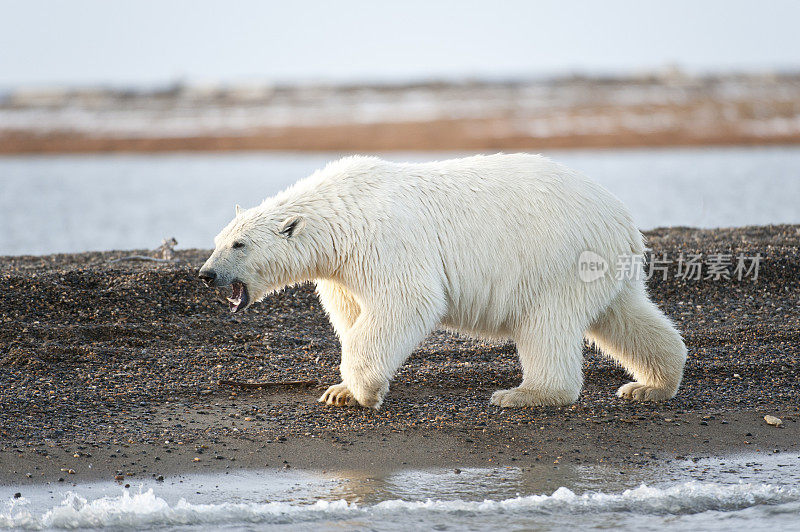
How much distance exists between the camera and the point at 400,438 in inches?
220

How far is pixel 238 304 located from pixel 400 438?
140cm

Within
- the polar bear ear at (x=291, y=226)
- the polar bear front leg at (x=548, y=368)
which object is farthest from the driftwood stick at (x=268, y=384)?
the polar bear front leg at (x=548, y=368)

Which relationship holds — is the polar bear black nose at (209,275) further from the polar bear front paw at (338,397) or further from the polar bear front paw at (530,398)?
the polar bear front paw at (530,398)

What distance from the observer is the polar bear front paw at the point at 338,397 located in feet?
20.3

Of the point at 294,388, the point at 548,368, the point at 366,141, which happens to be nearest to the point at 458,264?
the point at 548,368

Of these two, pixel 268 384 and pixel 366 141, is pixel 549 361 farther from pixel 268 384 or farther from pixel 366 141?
pixel 366 141

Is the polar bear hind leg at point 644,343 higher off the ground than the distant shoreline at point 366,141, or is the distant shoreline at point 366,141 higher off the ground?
the distant shoreline at point 366,141

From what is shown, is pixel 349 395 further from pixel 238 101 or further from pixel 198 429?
pixel 238 101

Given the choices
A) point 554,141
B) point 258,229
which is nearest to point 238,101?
point 554,141

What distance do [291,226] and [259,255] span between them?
0.28 metres

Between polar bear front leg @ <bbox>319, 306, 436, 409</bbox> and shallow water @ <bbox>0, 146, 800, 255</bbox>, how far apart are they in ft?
25.6

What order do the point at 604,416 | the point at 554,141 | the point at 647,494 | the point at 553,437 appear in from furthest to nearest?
the point at 554,141
the point at 604,416
the point at 553,437
the point at 647,494

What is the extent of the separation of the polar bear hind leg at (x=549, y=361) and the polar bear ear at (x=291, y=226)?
1631 millimetres

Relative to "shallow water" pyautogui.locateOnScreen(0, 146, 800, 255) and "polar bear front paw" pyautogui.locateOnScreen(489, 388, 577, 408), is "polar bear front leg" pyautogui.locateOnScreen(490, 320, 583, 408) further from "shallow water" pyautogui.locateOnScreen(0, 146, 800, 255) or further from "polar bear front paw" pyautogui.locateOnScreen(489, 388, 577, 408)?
"shallow water" pyautogui.locateOnScreen(0, 146, 800, 255)
